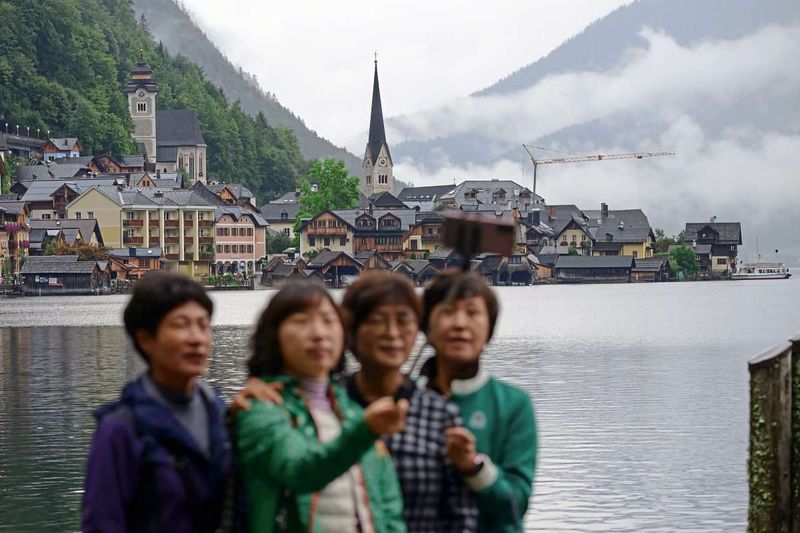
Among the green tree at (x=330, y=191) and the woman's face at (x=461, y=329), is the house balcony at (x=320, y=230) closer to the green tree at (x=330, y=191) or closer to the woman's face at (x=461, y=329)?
the green tree at (x=330, y=191)

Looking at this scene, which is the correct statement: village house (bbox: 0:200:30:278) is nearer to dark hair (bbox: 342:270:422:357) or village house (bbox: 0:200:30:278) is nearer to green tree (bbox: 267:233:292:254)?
green tree (bbox: 267:233:292:254)

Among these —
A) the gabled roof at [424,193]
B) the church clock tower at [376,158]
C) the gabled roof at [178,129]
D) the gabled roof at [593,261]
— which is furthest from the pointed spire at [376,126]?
the gabled roof at [593,261]

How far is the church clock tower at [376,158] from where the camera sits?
173 metres

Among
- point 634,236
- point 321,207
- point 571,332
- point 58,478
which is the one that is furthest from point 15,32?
point 58,478

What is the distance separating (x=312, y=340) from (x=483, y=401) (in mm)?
546

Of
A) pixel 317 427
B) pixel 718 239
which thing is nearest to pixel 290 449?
pixel 317 427

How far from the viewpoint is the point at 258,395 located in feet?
11.5

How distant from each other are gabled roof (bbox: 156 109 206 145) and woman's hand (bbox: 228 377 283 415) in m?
145

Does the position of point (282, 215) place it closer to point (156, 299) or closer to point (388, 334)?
point (388, 334)

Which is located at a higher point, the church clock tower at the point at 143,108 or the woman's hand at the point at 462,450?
the church clock tower at the point at 143,108

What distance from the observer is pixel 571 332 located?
47.3 metres

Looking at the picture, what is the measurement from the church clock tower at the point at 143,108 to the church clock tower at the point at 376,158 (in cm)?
3200

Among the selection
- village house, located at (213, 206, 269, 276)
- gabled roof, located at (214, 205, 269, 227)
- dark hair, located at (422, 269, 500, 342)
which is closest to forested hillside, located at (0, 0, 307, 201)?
gabled roof, located at (214, 205, 269, 227)

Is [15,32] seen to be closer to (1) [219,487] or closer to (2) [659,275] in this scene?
(2) [659,275]
